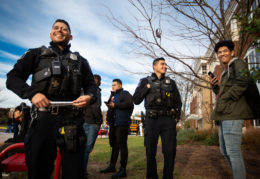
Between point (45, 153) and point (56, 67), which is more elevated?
point (56, 67)

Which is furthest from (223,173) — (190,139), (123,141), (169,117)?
(190,139)

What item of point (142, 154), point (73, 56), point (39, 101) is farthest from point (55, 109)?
point (142, 154)

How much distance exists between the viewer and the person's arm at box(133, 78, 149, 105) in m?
4.02

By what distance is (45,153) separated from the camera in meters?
1.94

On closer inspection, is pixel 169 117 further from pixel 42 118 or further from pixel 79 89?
pixel 42 118

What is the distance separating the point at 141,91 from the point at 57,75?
A: 7.46ft

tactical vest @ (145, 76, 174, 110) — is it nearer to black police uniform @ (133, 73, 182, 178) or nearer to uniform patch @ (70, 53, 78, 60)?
black police uniform @ (133, 73, 182, 178)

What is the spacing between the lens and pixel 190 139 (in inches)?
440

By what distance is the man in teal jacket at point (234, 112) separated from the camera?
258 centimetres

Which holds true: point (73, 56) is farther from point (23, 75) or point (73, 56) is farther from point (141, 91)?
point (141, 91)

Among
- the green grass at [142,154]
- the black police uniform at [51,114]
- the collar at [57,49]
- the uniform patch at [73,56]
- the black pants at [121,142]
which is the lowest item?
the green grass at [142,154]

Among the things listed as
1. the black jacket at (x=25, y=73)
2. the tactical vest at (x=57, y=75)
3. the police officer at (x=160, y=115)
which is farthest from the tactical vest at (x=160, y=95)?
the tactical vest at (x=57, y=75)

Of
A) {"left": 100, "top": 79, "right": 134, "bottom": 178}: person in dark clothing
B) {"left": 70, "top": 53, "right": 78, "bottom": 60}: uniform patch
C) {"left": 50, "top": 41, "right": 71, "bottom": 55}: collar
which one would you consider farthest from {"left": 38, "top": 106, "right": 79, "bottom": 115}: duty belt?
{"left": 100, "top": 79, "right": 134, "bottom": 178}: person in dark clothing

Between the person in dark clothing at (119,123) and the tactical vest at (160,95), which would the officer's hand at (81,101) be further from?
the person in dark clothing at (119,123)
